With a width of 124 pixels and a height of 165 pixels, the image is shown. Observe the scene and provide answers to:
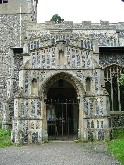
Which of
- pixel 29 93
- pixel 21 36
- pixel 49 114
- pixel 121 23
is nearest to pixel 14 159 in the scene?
pixel 29 93

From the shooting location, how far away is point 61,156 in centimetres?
1095

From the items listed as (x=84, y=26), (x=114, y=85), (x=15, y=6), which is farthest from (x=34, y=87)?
(x=15, y=6)

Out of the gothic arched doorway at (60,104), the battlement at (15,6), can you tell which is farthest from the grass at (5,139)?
the battlement at (15,6)

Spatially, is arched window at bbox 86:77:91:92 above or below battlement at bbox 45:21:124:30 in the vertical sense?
below

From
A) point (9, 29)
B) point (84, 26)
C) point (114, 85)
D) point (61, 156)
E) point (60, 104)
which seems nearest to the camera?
point (61, 156)

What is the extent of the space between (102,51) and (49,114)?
529 cm

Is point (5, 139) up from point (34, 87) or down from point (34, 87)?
down

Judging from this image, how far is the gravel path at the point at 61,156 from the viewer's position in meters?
9.80

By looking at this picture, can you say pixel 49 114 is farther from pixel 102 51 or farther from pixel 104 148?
pixel 104 148

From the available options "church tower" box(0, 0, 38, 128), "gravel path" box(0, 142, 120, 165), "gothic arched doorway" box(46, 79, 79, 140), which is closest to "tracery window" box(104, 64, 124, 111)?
"gothic arched doorway" box(46, 79, 79, 140)

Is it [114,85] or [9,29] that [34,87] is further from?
[9,29]

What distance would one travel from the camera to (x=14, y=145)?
47.5ft

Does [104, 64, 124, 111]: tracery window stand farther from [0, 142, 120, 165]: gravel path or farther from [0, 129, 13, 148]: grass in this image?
[0, 129, 13, 148]: grass

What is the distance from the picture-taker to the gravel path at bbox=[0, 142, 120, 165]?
980cm
